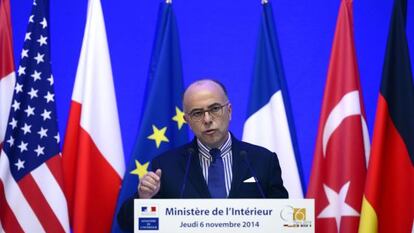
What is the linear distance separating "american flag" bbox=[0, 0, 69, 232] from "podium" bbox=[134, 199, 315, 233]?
1.45 metres

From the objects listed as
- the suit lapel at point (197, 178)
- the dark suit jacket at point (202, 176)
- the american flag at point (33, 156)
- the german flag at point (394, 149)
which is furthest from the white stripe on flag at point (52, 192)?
the german flag at point (394, 149)

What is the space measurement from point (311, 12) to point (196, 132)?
1.74 metres

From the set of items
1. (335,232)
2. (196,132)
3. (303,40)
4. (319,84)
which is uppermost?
(303,40)

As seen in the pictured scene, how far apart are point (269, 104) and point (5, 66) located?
5.88 feet

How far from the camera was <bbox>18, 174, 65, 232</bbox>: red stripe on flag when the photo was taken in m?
3.31

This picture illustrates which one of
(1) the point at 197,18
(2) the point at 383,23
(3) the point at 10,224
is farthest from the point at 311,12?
(3) the point at 10,224

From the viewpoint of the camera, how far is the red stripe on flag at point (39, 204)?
10.9ft

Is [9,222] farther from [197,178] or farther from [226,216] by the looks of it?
[226,216]

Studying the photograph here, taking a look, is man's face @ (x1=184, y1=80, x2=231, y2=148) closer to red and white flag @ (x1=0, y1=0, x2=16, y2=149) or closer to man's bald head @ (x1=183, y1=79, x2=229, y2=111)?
man's bald head @ (x1=183, y1=79, x2=229, y2=111)

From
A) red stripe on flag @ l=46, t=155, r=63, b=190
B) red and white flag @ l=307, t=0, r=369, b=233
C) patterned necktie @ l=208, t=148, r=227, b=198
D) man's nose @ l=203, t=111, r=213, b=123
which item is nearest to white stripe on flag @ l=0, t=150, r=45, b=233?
red stripe on flag @ l=46, t=155, r=63, b=190

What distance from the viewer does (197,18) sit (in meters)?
4.11

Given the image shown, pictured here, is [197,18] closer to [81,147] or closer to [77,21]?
[77,21]

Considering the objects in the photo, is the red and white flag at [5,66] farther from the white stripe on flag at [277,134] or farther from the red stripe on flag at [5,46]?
the white stripe on flag at [277,134]

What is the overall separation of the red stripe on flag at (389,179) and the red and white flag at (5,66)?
235 centimetres
